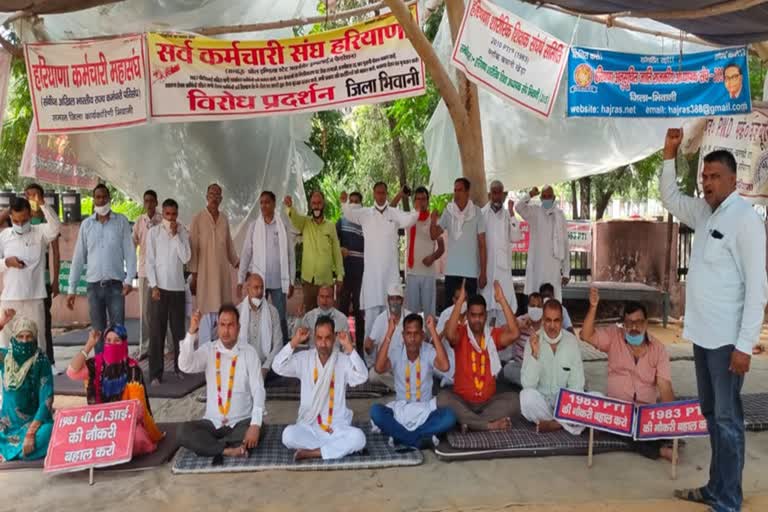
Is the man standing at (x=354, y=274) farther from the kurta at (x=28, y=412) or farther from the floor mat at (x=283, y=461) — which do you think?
the kurta at (x=28, y=412)

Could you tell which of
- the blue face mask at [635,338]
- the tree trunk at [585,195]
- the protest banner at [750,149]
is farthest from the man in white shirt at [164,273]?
the tree trunk at [585,195]

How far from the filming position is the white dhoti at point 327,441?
4.27 m

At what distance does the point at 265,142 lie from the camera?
741 cm

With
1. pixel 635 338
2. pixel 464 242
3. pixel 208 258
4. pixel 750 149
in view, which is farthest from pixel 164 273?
pixel 750 149

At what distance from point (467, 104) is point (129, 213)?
10360 millimetres

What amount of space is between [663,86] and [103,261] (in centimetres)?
523

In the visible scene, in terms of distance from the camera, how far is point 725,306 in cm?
317

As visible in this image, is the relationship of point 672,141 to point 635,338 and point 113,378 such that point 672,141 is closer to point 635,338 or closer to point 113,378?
point 635,338

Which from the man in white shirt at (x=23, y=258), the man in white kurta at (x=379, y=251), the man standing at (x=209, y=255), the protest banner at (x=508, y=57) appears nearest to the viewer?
the protest banner at (x=508, y=57)

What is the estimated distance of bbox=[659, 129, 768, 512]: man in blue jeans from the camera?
308 cm

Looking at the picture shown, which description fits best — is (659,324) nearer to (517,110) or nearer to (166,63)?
(517,110)

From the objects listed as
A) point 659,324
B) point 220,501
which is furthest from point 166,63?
point 659,324

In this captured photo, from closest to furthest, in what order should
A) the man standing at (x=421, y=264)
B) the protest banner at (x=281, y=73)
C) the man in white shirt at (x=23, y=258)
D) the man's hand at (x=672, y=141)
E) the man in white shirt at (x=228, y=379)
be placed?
1. the man's hand at (x=672, y=141)
2. the man in white shirt at (x=228, y=379)
3. the protest banner at (x=281, y=73)
4. the man in white shirt at (x=23, y=258)
5. the man standing at (x=421, y=264)

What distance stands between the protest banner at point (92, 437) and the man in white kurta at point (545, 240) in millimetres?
4468
